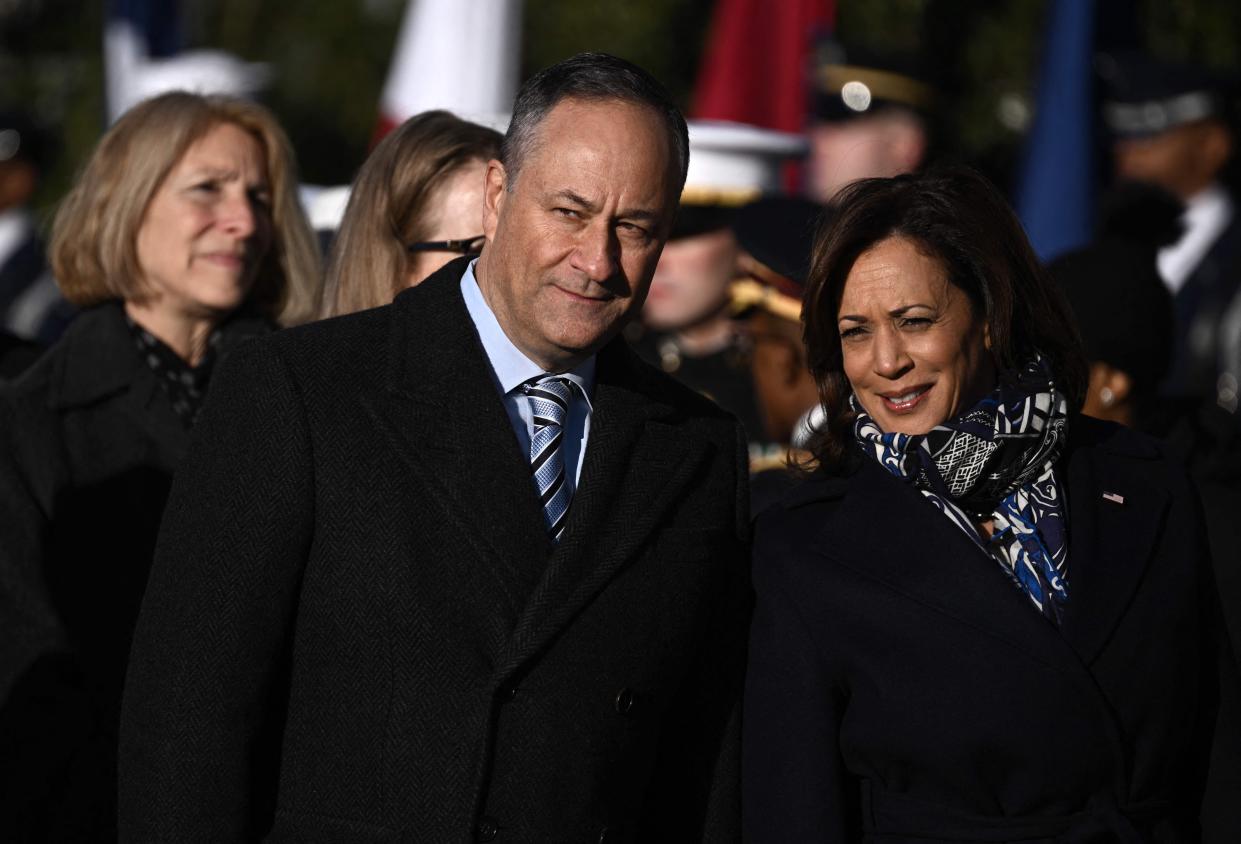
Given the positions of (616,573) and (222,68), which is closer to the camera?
(616,573)

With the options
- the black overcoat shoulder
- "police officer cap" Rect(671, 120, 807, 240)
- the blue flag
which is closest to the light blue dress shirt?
the black overcoat shoulder

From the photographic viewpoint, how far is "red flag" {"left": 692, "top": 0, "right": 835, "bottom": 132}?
8.86 metres

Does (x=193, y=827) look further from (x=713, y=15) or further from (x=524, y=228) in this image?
(x=713, y=15)

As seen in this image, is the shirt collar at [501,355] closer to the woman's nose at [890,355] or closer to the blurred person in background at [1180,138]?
the woman's nose at [890,355]

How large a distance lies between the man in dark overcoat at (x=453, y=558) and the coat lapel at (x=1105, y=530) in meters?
0.74

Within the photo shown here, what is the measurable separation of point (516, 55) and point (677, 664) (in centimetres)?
517

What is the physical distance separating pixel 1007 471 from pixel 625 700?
3.14ft

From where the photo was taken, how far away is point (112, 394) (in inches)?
172

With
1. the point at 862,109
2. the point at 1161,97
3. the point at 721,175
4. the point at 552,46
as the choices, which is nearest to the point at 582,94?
the point at 721,175

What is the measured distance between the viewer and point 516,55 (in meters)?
8.16

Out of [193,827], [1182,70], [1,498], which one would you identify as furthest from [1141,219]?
[193,827]

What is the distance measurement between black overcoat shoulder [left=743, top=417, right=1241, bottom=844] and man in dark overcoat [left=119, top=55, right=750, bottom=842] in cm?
26

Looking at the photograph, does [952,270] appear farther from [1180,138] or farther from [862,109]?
[862,109]

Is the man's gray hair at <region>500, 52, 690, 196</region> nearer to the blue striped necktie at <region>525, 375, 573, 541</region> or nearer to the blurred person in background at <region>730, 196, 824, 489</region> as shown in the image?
the blue striped necktie at <region>525, 375, 573, 541</region>
